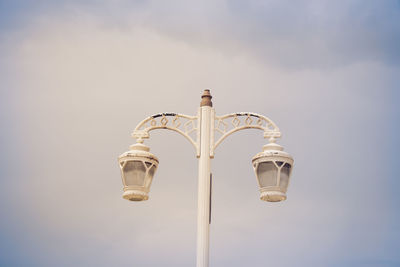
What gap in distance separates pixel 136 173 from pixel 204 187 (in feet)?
4.00

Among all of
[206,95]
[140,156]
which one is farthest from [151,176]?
[206,95]

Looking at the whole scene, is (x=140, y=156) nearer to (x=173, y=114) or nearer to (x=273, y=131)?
(x=173, y=114)

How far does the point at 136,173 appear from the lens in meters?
17.9

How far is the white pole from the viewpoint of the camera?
17.0 meters

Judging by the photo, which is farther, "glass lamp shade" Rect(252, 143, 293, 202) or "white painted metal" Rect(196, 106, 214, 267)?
"glass lamp shade" Rect(252, 143, 293, 202)

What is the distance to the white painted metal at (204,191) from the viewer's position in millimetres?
16969

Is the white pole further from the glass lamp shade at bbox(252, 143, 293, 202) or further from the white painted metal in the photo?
the glass lamp shade at bbox(252, 143, 293, 202)

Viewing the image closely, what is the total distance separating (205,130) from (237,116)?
0.76 metres

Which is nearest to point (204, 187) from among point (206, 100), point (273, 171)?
point (273, 171)

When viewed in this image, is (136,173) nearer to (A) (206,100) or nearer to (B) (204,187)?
(B) (204,187)

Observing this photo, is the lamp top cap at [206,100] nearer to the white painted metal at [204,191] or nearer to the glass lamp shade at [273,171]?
the white painted metal at [204,191]

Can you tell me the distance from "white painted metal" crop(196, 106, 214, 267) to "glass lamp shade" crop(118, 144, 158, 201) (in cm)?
94

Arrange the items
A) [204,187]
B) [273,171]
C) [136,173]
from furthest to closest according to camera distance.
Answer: [136,173], [273,171], [204,187]

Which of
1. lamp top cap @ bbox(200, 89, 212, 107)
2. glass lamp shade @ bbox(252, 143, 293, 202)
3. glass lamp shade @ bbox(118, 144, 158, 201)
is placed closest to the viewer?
glass lamp shade @ bbox(252, 143, 293, 202)
